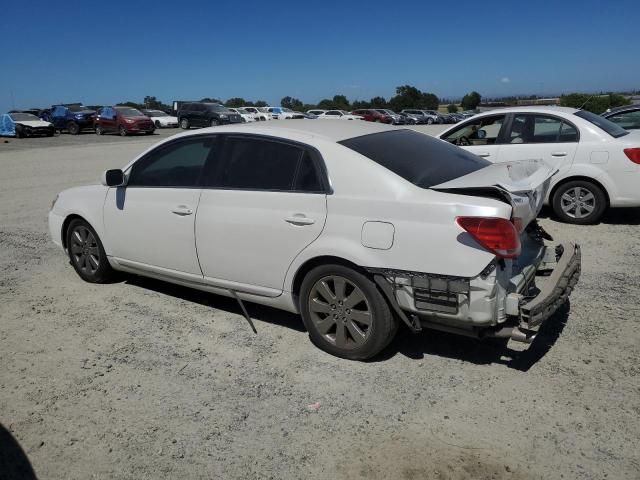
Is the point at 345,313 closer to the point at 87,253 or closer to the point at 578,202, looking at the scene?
the point at 87,253

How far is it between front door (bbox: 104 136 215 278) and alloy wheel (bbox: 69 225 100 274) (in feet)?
1.13

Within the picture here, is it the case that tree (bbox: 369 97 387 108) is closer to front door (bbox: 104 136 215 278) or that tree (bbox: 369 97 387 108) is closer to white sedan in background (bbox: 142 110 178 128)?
white sedan in background (bbox: 142 110 178 128)

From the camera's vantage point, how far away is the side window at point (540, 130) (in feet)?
24.2

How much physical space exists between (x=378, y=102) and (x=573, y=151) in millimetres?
72628

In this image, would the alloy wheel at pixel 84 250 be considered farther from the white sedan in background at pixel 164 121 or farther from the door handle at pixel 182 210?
the white sedan in background at pixel 164 121

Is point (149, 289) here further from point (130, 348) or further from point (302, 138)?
point (302, 138)

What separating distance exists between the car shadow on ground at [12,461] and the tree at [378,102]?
2987 inches

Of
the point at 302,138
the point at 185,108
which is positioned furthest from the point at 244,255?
the point at 185,108

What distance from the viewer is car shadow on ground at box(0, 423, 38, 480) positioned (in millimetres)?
2801

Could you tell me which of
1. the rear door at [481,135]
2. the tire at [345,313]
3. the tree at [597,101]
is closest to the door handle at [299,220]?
the tire at [345,313]

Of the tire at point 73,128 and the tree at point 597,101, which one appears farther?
the tire at point 73,128

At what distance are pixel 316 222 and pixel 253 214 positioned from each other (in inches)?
22.0

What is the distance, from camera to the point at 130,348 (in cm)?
416

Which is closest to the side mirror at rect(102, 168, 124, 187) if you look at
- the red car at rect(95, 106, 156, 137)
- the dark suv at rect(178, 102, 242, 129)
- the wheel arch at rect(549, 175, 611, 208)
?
the wheel arch at rect(549, 175, 611, 208)
